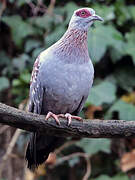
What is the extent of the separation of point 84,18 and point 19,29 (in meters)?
1.32

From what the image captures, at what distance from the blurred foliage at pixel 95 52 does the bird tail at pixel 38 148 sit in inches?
32.1

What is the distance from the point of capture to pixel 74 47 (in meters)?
2.31

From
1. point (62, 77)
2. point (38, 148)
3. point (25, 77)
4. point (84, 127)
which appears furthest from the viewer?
point (25, 77)

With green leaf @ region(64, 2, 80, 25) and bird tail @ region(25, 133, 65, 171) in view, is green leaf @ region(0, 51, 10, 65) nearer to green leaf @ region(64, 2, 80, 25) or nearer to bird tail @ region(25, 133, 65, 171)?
green leaf @ region(64, 2, 80, 25)

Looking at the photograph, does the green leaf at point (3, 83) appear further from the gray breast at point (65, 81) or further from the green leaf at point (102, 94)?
the gray breast at point (65, 81)

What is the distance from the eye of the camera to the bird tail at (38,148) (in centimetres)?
229

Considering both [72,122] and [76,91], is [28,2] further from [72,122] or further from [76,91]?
[72,122]

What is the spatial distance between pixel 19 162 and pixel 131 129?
1.86 meters

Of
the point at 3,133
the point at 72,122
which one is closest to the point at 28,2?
the point at 3,133

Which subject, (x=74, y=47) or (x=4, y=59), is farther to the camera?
(x=4, y=59)

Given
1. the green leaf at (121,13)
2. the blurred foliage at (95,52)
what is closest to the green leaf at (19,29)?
the blurred foliage at (95,52)

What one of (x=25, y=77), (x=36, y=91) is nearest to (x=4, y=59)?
(x=25, y=77)

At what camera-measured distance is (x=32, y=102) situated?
7.87ft

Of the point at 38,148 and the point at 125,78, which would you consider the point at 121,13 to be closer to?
the point at 125,78
